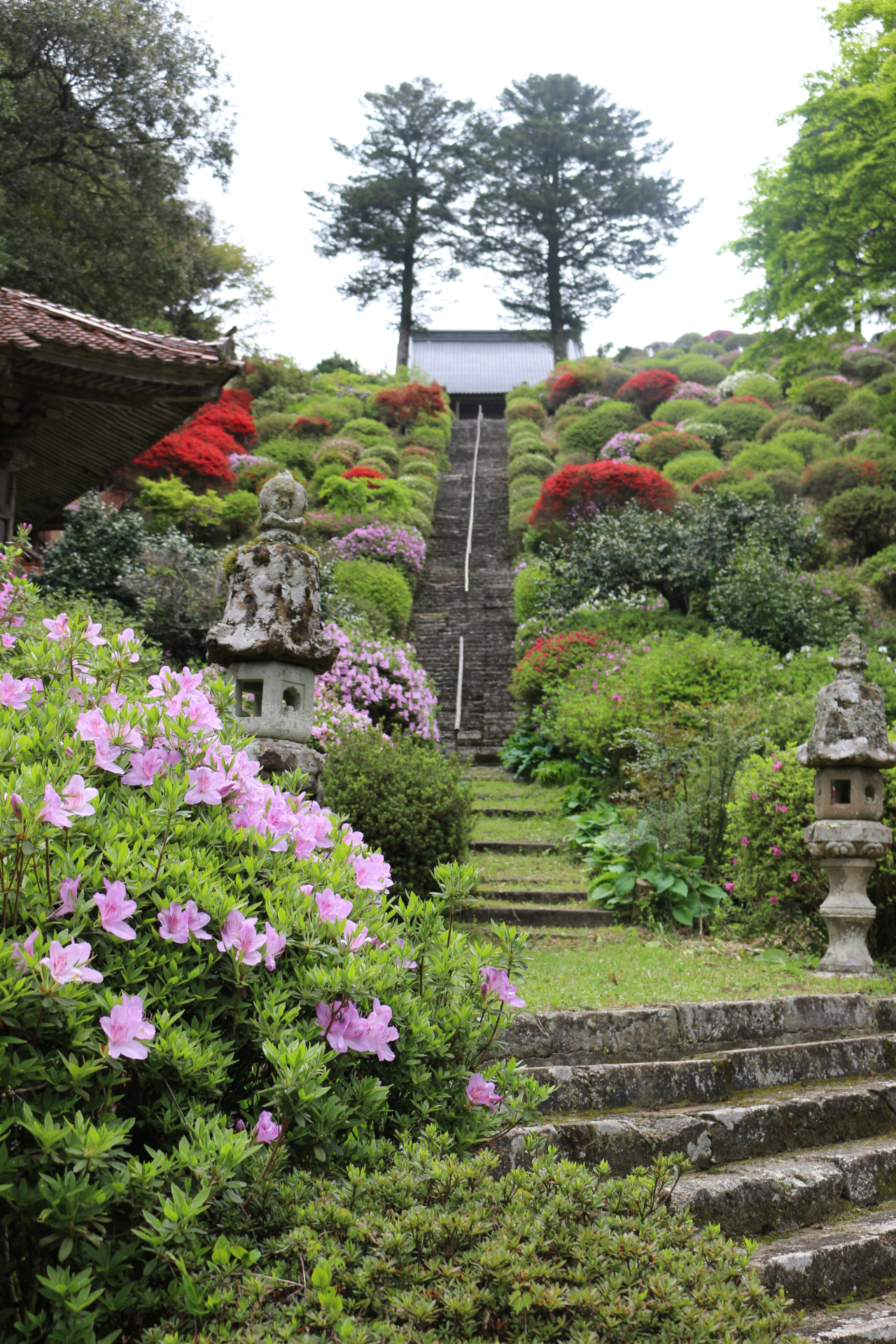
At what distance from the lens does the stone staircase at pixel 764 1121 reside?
255 cm

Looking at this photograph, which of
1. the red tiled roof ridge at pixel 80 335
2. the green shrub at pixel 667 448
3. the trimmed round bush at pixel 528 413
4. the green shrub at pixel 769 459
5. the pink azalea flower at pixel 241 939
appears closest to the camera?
the pink azalea flower at pixel 241 939

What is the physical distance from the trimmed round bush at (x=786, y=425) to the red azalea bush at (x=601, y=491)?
835 cm

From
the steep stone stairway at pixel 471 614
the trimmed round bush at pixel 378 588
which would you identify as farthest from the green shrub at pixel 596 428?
the trimmed round bush at pixel 378 588

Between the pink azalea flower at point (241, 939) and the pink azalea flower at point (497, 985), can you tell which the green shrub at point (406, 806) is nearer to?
the pink azalea flower at point (497, 985)

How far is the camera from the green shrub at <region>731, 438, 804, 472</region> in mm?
19750

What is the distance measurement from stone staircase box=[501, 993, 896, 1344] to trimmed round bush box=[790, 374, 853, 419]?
2291 centimetres

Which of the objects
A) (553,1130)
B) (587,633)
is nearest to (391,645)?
(587,633)

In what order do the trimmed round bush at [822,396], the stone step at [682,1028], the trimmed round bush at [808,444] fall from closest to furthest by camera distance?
the stone step at [682,1028] → the trimmed round bush at [808,444] → the trimmed round bush at [822,396]

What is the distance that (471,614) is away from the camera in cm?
1609

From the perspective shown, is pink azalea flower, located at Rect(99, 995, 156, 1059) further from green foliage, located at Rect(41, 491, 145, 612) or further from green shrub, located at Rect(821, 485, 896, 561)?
green shrub, located at Rect(821, 485, 896, 561)

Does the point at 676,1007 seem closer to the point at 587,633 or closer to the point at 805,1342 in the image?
the point at 805,1342

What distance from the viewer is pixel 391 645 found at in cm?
1091

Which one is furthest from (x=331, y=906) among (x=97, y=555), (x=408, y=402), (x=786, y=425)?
(x=408, y=402)

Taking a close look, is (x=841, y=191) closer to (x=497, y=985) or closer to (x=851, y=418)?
(x=851, y=418)
